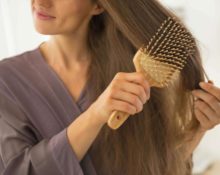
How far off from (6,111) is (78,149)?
14 centimetres

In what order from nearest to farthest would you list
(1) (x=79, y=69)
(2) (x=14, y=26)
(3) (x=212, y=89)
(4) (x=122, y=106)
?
(4) (x=122, y=106)
(3) (x=212, y=89)
(1) (x=79, y=69)
(2) (x=14, y=26)

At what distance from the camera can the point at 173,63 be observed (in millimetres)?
578

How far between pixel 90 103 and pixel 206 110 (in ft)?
0.65

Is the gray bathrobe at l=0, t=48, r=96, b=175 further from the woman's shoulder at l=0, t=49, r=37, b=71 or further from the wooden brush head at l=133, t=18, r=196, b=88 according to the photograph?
the wooden brush head at l=133, t=18, r=196, b=88

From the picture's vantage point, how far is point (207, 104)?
25.2 inches

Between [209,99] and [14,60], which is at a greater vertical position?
[14,60]

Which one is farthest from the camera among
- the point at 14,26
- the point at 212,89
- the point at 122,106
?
the point at 14,26

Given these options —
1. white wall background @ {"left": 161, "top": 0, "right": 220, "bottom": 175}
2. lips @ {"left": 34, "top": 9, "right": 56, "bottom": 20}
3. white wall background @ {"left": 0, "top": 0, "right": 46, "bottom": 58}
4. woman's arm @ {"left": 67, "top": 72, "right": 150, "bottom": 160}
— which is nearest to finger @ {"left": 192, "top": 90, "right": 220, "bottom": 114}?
woman's arm @ {"left": 67, "top": 72, "right": 150, "bottom": 160}

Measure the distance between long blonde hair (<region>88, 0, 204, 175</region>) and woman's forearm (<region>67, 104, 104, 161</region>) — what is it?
0.10 meters

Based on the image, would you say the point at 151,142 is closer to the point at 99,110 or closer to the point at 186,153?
the point at 186,153

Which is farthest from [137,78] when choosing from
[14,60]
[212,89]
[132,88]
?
[14,60]

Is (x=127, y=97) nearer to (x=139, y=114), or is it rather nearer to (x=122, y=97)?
(x=122, y=97)

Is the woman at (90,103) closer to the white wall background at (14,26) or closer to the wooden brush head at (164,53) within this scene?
the wooden brush head at (164,53)

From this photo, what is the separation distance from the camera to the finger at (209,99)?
2.07 ft
